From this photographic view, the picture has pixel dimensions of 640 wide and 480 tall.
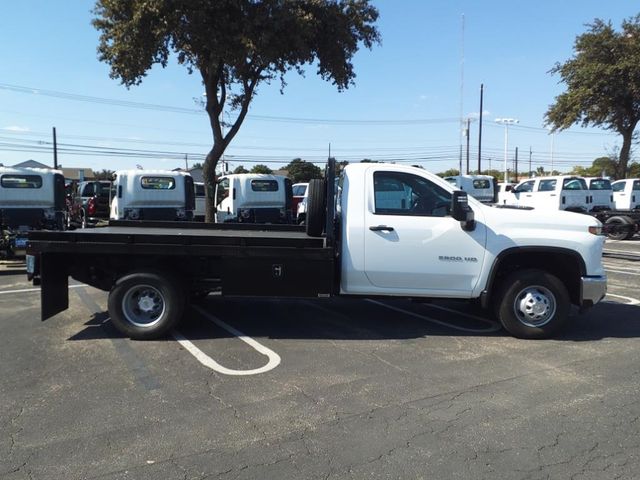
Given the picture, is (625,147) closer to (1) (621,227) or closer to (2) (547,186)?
(2) (547,186)

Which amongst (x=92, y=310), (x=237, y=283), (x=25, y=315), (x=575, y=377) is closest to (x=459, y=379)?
(x=575, y=377)

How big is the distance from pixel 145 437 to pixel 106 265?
315 cm

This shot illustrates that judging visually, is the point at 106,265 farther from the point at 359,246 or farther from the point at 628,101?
the point at 628,101

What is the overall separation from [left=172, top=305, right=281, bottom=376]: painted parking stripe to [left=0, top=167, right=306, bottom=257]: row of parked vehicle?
7151mm

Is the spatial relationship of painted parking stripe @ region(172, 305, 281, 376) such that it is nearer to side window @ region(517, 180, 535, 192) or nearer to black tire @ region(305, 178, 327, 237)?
black tire @ region(305, 178, 327, 237)

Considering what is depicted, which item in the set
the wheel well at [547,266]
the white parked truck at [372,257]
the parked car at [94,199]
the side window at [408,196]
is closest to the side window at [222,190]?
the parked car at [94,199]

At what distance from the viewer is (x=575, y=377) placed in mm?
5145

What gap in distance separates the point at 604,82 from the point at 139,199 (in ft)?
87.0

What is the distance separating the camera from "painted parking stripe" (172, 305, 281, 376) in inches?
206

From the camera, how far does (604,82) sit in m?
30.0

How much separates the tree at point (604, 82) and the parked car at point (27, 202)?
28622 millimetres

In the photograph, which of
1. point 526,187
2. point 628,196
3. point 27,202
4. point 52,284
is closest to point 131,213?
point 27,202

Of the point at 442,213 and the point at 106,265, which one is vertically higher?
the point at 442,213

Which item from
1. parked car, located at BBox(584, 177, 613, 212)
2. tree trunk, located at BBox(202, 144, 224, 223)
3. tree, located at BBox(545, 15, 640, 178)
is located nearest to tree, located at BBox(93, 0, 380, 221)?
tree trunk, located at BBox(202, 144, 224, 223)
